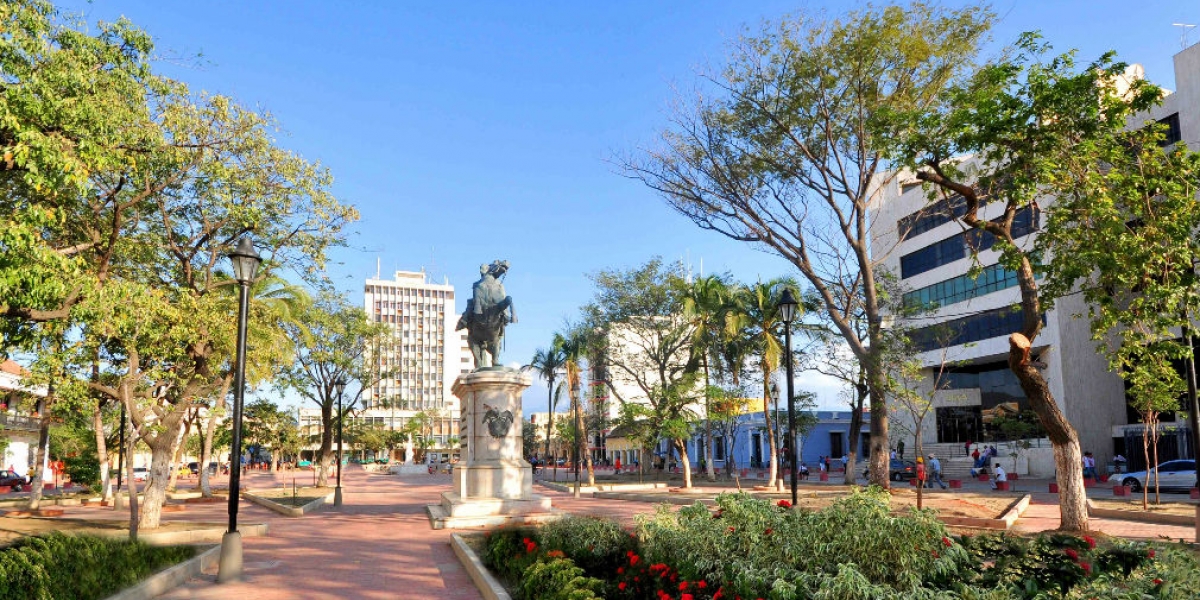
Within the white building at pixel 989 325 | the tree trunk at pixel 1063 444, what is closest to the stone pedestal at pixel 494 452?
the tree trunk at pixel 1063 444

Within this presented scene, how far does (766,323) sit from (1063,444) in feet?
75.5

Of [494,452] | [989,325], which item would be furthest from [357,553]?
[989,325]

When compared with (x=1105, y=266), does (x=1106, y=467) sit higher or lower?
lower

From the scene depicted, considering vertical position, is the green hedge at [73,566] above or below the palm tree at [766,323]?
below

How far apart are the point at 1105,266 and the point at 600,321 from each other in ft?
122

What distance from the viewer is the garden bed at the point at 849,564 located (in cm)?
653

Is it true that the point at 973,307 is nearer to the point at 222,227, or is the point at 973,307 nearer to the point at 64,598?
the point at 222,227

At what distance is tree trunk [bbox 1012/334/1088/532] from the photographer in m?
15.9

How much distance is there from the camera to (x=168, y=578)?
38.2 feet

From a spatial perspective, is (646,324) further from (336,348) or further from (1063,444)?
(1063,444)

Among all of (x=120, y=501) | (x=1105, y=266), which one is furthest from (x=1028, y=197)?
(x=120, y=501)

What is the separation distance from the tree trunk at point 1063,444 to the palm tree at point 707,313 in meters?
26.0

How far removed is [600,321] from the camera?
50.2m

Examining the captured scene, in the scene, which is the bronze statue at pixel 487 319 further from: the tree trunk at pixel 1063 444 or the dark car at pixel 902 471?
the dark car at pixel 902 471
